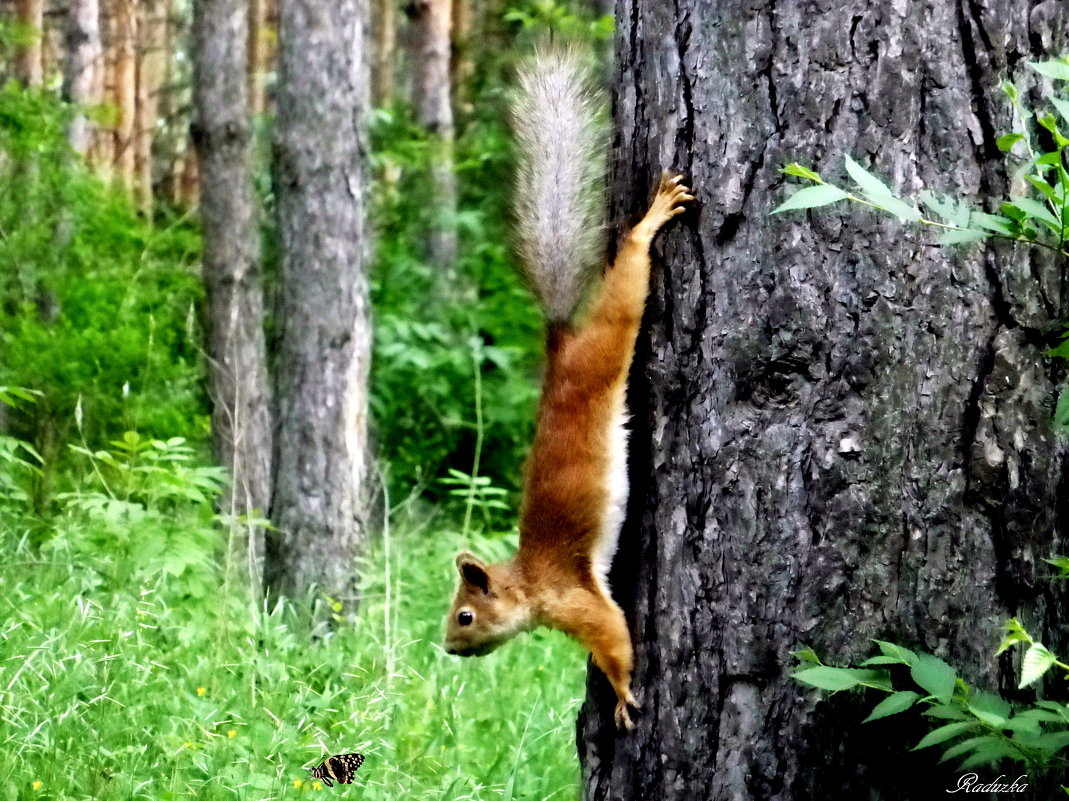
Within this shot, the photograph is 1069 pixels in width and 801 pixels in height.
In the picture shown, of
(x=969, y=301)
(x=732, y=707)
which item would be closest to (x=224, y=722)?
(x=732, y=707)

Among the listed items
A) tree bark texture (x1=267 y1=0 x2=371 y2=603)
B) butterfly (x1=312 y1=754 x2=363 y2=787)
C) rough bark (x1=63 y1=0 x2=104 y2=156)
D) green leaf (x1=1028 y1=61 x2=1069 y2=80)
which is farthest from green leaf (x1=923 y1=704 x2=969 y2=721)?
rough bark (x1=63 y1=0 x2=104 y2=156)

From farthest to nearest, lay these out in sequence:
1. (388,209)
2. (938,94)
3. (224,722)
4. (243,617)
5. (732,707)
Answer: (388,209) < (243,617) < (224,722) < (732,707) < (938,94)

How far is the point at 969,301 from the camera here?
1.99 m

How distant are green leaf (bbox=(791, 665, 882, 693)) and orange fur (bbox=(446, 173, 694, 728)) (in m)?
0.49

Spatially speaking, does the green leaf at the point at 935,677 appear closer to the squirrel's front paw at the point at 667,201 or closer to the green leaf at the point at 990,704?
the green leaf at the point at 990,704

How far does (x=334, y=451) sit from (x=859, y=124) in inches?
165

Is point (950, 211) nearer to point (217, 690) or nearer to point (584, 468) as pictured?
point (584, 468)

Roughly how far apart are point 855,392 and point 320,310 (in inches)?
163

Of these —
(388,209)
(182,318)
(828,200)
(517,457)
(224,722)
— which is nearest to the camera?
(828,200)

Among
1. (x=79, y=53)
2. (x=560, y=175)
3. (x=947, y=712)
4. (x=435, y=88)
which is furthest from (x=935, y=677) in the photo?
(x=79, y=53)

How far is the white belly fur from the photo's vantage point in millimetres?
2357

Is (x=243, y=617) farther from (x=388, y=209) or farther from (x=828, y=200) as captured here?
(x=388, y=209)

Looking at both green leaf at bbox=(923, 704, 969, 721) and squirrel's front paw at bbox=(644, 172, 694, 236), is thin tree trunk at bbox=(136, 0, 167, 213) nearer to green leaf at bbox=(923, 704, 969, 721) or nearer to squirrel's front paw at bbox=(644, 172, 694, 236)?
squirrel's front paw at bbox=(644, 172, 694, 236)

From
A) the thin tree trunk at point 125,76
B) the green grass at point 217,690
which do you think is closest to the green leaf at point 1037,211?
the green grass at point 217,690
